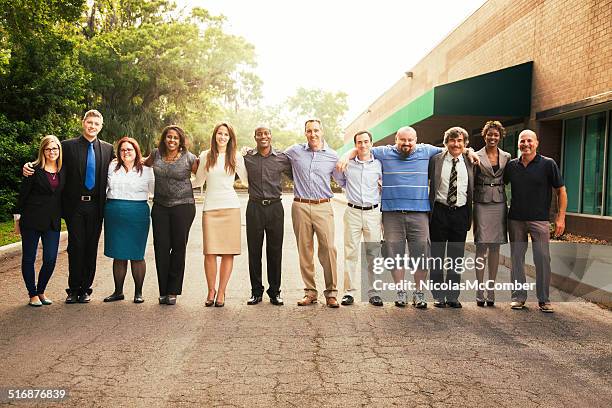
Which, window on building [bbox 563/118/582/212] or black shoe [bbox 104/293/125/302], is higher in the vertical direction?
window on building [bbox 563/118/582/212]

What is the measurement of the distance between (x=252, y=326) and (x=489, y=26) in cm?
1633

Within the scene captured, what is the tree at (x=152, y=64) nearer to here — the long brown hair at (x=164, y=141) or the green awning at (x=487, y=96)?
the green awning at (x=487, y=96)

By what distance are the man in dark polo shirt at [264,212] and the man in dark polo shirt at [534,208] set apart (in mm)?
2567

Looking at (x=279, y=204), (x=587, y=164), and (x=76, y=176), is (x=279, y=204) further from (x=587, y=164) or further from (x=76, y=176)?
(x=587, y=164)

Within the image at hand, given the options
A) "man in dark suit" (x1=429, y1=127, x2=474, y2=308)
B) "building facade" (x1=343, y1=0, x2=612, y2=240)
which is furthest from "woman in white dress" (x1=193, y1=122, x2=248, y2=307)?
"building facade" (x1=343, y1=0, x2=612, y2=240)

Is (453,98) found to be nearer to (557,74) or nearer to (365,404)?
(557,74)

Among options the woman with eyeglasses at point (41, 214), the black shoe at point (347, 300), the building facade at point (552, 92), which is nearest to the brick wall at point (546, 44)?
the building facade at point (552, 92)

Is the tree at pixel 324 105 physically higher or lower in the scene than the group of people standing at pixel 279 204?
higher

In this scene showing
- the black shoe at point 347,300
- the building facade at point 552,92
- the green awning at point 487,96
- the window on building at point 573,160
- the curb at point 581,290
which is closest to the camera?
the black shoe at point 347,300

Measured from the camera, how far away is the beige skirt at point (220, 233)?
291 inches

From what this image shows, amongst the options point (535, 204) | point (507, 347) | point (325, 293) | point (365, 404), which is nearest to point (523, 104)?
point (535, 204)

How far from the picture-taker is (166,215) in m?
7.41

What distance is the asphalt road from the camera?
4367mm
